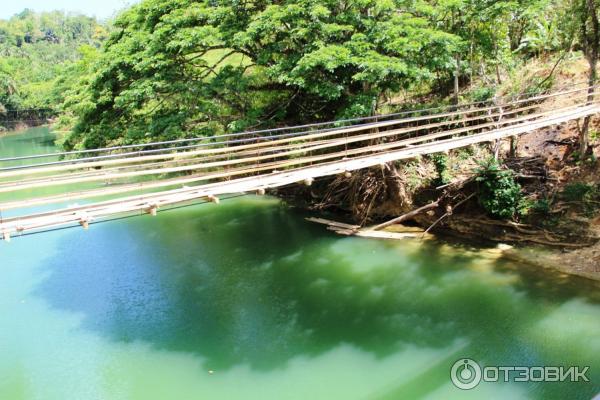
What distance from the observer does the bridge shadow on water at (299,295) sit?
626cm

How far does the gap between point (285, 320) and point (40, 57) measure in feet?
196

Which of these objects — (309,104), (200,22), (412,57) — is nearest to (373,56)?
(412,57)

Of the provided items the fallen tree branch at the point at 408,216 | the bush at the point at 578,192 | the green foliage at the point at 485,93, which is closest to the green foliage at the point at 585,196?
the bush at the point at 578,192

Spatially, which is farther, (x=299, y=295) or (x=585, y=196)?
(x=585, y=196)

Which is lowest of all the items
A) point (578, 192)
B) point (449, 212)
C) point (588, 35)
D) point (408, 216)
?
point (408, 216)

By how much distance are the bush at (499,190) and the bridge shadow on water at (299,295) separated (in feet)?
2.89

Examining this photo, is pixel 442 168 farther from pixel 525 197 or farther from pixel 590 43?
pixel 590 43

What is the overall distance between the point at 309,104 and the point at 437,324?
19.7 ft

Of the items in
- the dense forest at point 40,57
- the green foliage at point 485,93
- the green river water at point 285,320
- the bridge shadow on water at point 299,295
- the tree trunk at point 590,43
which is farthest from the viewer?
the dense forest at point 40,57

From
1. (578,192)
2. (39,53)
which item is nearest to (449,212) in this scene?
(578,192)

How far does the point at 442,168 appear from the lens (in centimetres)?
912

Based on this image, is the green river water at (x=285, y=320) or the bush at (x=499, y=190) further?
the bush at (x=499, y=190)

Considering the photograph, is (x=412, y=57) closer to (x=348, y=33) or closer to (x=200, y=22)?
(x=348, y=33)

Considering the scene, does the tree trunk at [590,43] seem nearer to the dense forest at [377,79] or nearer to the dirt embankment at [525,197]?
the dense forest at [377,79]
